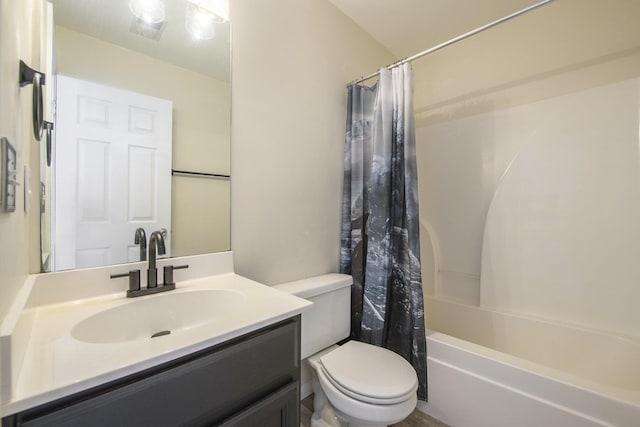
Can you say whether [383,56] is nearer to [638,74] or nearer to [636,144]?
[638,74]

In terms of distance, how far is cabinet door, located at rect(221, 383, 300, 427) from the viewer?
70cm

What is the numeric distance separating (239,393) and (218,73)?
1.27 m

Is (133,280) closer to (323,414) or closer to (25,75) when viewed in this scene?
(25,75)

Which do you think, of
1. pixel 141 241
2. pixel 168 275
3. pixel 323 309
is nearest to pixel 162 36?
pixel 141 241

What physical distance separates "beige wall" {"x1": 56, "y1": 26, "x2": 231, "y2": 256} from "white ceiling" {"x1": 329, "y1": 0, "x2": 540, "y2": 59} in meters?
1.15

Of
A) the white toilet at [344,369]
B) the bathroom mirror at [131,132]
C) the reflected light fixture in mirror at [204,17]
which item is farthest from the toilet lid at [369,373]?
the reflected light fixture in mirror at [204,17]

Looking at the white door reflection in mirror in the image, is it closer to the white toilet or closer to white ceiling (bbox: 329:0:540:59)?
the white toilet

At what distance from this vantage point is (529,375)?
1.14 m

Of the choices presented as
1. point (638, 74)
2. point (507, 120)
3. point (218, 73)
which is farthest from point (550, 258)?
point (218, 73)

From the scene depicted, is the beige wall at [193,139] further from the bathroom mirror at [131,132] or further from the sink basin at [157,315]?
the sink basin at [157,315]

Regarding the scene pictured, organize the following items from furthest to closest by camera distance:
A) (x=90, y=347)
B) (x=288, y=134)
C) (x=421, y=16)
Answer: (x=421, y=16) < (x=288, y=134) < (x=90, y=347)

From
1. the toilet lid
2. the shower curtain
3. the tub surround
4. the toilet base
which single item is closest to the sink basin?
the tub surround

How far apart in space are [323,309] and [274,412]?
0.66 metres

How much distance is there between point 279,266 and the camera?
4.66ft
